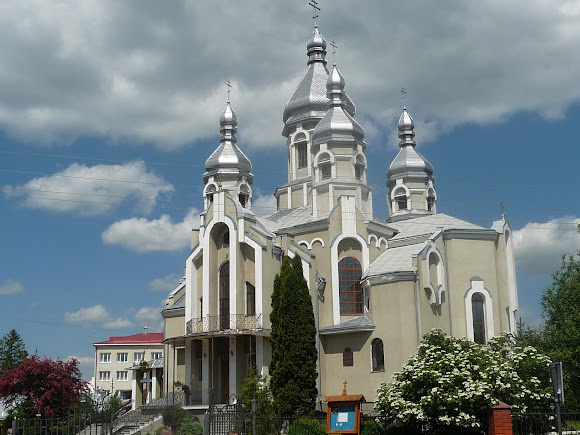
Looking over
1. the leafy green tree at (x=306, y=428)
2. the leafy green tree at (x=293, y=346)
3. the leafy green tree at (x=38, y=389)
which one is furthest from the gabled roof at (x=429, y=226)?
the leafy green tree at (x=38, y=389)

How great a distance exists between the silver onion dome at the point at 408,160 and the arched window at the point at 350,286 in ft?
42.7

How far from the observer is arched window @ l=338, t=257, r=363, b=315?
101 feet

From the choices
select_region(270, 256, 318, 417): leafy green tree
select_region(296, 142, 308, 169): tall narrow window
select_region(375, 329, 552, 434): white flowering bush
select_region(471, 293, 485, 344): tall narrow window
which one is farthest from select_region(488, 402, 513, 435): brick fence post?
select_region(296, 142, 308, 169): tall narrow window

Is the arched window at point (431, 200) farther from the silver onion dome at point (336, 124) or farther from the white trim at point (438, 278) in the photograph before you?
the white trim at point (438, 278)

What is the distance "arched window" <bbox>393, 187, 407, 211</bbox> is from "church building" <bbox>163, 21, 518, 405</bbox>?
24.0 ft

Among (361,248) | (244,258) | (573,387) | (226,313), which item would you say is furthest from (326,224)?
(573,387)

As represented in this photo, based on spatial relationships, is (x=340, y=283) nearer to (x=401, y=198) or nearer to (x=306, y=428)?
(x=306, y=428)

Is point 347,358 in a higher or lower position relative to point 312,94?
lower

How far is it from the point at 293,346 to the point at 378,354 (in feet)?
14.0

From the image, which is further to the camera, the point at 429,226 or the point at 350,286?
the point at 429,226

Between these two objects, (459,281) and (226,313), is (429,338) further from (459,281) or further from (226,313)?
(226,313)

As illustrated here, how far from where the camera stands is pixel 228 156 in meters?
40.9

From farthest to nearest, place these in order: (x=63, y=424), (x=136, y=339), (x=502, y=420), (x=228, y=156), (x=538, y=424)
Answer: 1. (x=136, y=339)
2. (x=228, y=156)
3. (x=63, y=424)
4. (x=538, y=424)
5. (x=502, y=420)

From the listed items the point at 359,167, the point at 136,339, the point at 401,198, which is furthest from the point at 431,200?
the point at 136,339
